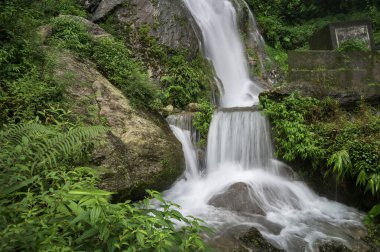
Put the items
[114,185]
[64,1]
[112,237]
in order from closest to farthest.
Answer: [112,237], [114,185], [64,1]

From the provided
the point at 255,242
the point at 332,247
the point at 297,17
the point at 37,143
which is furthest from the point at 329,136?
the point at 297,17

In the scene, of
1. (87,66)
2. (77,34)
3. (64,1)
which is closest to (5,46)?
(87,66)

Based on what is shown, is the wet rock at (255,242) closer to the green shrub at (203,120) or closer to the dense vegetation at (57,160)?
the dense vegetation at (57,160)

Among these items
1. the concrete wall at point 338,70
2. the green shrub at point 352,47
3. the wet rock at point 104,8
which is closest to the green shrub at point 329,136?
the concrete wall at point 338,70

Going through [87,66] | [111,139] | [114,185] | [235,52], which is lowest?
[114,185]

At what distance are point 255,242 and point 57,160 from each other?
9.83 feet

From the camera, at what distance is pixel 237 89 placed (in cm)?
1245

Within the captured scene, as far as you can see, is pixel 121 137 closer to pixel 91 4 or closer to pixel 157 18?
pixel 157 18

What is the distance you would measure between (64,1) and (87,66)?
18.9ft

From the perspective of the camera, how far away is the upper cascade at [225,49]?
474 inches

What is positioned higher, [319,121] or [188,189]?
[319,121]

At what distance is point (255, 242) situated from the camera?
427cm

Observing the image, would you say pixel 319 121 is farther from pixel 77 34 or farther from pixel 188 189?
pixel 77 34

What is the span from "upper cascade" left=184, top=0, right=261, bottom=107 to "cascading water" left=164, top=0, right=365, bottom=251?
11.2 ft
